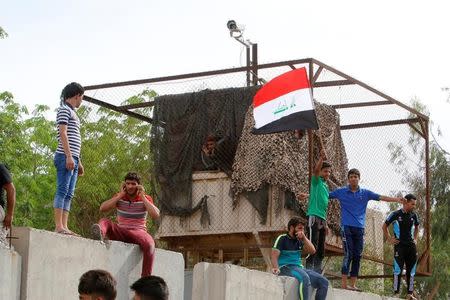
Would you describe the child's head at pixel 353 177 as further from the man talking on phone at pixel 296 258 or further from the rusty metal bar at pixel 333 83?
the rusty metal bar at pixel 333 83

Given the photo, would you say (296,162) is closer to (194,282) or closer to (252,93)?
(252,93)

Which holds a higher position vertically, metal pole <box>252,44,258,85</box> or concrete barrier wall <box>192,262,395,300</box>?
metal pole <box>252,44,258,85</box>

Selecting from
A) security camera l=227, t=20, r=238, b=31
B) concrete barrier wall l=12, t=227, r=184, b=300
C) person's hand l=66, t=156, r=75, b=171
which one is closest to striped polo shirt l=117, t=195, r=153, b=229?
concrete barrier wall l=12, t=227, r=184, b=300

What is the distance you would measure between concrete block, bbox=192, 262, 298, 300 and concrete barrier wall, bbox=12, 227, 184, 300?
0.60 metres

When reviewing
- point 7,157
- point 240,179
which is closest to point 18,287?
point 240,179

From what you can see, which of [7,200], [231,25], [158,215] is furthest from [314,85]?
[7,200]

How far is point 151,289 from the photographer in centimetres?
641

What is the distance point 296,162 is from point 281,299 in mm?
4574

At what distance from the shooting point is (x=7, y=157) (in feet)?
95.3

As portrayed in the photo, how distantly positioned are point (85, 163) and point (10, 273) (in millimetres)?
22199

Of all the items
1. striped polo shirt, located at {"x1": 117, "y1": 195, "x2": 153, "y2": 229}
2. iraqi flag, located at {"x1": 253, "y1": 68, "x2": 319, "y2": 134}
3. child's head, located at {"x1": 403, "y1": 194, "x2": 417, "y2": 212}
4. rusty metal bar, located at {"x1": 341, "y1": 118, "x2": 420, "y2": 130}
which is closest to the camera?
striped polo shirt, located at {"x1": 117, "y1": 195, "x2": 153, "y2": 229}

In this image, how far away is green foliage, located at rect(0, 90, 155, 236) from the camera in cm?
3136

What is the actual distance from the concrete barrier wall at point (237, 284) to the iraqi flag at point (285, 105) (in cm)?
280

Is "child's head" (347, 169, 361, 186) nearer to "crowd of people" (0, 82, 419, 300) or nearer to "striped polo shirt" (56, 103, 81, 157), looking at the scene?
"crowd of people" (0, 82, 419, 300)
